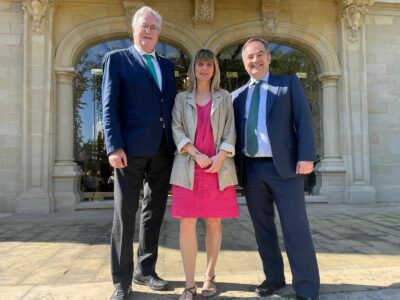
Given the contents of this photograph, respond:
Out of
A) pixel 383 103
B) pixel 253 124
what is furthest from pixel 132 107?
pixel 383 103

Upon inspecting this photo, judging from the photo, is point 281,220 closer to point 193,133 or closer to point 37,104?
point 193,133

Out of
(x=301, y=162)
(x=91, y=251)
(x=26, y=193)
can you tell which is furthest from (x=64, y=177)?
(x=301, y=162)

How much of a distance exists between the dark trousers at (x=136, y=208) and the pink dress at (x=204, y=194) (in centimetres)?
28

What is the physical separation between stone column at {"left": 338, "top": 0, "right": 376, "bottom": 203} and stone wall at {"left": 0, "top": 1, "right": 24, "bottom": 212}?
23.1 feet

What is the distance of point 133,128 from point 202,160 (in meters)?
0.57

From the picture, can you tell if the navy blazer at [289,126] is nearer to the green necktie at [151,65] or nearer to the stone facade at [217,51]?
the green necktie at [151,65]

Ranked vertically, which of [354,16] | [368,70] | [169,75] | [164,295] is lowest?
[164,295]

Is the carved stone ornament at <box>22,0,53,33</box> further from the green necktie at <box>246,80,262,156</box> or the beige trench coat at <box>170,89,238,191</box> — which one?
the green necktie at <box>246,80,262,156</box>

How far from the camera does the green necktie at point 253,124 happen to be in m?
2.89

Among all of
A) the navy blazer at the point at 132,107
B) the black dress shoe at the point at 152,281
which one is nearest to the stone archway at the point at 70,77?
the black dress shoe at the point at 152,281

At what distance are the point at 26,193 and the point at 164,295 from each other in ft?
19.5

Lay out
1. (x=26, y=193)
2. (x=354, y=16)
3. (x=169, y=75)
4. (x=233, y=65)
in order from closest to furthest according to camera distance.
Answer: (x=169, y=75), (x=26, y=193), (x=354, y=16), (x=233, y=65)

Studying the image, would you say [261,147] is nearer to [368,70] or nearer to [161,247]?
[161,247]

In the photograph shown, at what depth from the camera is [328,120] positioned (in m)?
9.10
